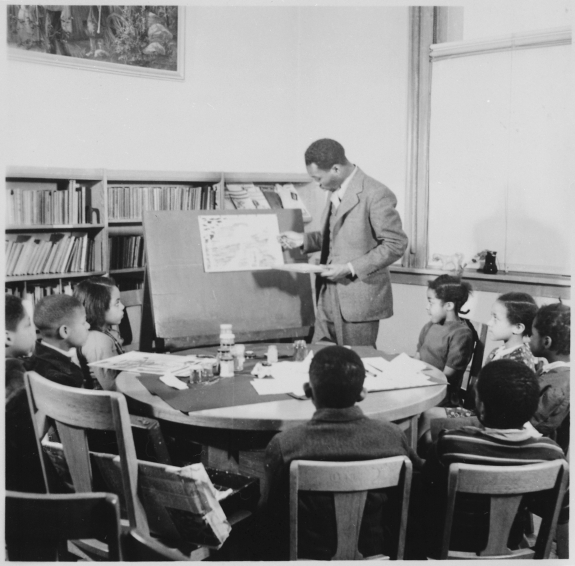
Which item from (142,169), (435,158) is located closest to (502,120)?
(435,158)

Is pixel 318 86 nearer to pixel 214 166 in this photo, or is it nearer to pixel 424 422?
pixel 214 166

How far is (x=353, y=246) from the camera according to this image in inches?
125

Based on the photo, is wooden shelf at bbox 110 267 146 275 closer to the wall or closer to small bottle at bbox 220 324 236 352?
the wall

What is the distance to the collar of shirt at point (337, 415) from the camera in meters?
1.56

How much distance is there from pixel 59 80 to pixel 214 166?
121 cm

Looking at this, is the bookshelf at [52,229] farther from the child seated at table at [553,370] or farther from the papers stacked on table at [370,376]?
the child seated at table at [553,370]

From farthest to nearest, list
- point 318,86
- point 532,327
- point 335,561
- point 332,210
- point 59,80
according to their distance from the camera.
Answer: point 318,86, point 59,80, point 332,210, point 532,327, point 335,561

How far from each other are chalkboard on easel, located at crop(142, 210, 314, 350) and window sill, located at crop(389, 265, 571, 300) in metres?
1.27

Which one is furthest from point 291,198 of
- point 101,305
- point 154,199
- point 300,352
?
point 300,352

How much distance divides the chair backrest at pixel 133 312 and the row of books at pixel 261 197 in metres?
0.94

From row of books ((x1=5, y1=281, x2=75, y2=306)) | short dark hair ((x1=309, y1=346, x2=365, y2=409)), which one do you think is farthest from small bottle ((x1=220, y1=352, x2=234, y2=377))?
row of books ((x1=5, y1=281, x2=75, y2=306))

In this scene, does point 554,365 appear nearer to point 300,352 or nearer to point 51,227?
point 300,352

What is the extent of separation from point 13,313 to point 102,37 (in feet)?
7.69

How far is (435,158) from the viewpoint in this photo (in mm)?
4406
